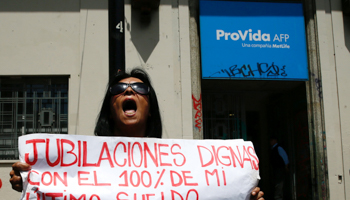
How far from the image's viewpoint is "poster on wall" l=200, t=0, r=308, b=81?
746 centimetres

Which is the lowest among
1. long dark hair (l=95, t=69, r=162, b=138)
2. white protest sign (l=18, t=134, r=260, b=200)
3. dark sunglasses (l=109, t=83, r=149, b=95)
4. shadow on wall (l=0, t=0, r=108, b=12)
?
white protest sign (l=18, t=134, r=260, b=200)

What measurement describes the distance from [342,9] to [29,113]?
22.8 ft

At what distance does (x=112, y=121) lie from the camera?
281 centimetres

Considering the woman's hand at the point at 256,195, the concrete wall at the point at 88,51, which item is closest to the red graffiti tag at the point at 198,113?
the concrete wall at the point at 88,51

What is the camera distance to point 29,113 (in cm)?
723

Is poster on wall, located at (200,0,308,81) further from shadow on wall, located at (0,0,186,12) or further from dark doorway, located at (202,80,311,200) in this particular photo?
shadow on wall, located at (0,0,186,12)

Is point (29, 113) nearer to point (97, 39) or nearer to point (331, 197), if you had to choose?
→ point (97, 39)

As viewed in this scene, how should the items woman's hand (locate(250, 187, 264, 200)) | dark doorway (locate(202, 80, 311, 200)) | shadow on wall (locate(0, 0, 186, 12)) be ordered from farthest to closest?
1. dark doorway (locate(202, 80, 311, 200))
2. shadow on wall (locate(0, 0, 186, 12))
3. woman's hand (locate(250, 187, 264, 200))

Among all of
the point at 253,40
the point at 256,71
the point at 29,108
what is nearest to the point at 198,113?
the point at 256,71

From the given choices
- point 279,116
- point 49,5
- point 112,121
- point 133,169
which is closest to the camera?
point 133,169

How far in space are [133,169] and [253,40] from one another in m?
5.67

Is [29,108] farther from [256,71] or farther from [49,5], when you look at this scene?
[256,71]

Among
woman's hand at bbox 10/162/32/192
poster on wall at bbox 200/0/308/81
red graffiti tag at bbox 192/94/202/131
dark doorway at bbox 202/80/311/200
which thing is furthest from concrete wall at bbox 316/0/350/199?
woman's hand at bbox 10/162/32/192

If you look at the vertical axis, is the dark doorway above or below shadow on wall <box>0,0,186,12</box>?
below
